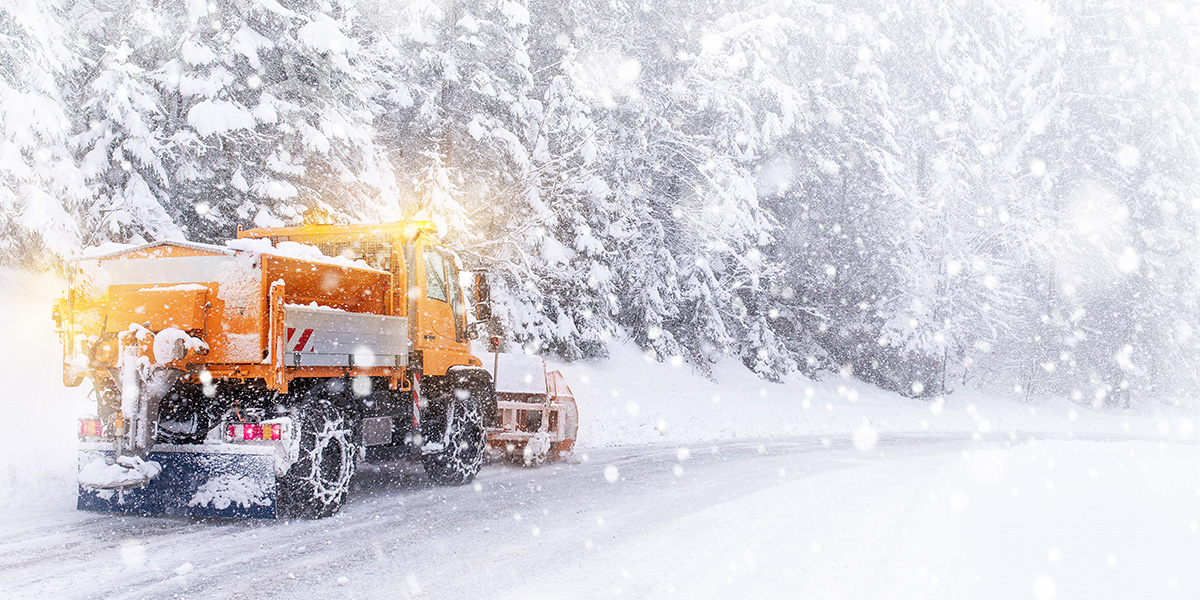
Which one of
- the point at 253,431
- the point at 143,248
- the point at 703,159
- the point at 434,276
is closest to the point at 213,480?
the point at 253,431

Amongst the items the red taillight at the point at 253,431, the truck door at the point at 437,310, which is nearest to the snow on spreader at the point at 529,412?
the truck door at the point at 437,310

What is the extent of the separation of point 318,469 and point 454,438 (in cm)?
247

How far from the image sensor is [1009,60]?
4062 cm

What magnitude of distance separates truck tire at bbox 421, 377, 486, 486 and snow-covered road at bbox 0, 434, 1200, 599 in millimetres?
303

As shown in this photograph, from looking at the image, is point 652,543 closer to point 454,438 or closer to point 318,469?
point 318,469

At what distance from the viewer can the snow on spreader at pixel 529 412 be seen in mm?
12266

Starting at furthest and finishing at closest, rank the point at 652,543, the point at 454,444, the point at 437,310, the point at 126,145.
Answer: the point at 126,145
the point at 454,444
the point at 437,310
the point at 652,543

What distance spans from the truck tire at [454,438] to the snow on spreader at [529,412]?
1.73 m

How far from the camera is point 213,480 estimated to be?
7.48 metres

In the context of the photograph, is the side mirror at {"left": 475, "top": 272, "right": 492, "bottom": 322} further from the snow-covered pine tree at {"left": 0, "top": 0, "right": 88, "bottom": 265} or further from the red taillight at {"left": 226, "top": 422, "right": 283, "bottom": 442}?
the snow-covered pine tree at {"left": 0, "top": 0, "right": 88, "bottom": 265}

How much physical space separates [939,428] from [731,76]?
1127 cm

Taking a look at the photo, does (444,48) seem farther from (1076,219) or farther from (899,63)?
(1076,219)

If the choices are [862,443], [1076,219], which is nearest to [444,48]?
[862,443]

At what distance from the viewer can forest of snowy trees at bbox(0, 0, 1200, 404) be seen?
14.0 m
